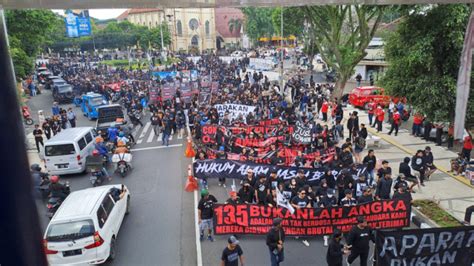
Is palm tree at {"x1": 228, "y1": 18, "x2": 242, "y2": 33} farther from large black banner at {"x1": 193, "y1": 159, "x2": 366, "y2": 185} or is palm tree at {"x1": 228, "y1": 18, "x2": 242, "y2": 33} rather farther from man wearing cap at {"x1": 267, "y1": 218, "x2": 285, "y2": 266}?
man wearing cap at {"x1": 267, "y1": 218, "x2": 285, "y2": 266}

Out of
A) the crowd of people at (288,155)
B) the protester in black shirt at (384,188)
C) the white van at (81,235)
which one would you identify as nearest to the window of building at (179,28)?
the crowd of people at (288,155)

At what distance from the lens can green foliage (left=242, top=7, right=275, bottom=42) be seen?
93875 mm

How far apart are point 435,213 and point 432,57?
7230 mm

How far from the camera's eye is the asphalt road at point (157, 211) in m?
10.6

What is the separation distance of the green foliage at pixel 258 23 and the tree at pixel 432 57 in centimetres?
7800

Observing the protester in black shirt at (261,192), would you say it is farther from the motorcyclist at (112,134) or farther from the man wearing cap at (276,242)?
the motorcyclist at (112,134)

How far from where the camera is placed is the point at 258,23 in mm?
95625

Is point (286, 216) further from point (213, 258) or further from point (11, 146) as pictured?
point (11, 146)

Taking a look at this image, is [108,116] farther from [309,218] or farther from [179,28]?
[179,28]

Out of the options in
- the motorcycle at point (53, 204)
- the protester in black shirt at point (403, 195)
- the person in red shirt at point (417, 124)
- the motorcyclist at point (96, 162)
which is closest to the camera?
the protester in black shirt at point (403, 195)

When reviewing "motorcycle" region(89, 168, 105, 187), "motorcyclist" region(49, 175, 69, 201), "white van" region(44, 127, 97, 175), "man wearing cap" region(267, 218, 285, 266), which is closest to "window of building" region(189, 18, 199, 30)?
"white van" region(44, 127, 97, 175)

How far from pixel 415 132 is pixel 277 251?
49.4 ft

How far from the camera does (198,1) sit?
7.84 metres

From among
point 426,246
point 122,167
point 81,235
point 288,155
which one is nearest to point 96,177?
point 122,167
